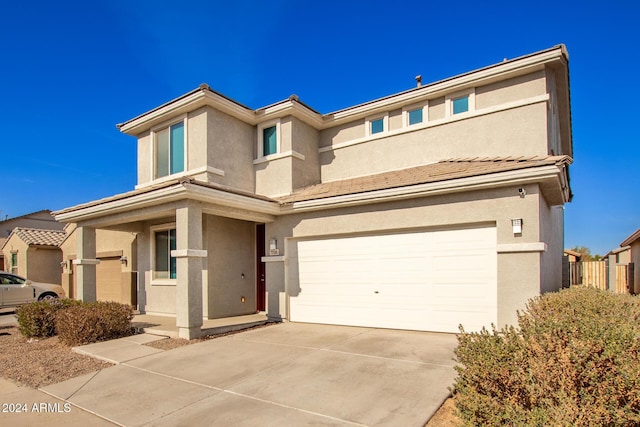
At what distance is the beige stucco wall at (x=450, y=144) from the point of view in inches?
382

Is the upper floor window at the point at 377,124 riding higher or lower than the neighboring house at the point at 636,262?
higher

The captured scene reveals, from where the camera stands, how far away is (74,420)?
4.62 m

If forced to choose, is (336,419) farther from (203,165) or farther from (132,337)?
(203,165)

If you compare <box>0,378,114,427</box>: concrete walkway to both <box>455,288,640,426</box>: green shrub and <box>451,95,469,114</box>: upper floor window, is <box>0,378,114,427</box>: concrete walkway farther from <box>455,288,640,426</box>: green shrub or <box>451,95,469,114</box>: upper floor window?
<box>451,95,469,114</box>: upper floor window

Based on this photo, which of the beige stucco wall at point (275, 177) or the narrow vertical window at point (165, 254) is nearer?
the beige stucco wall at point (275, 177)

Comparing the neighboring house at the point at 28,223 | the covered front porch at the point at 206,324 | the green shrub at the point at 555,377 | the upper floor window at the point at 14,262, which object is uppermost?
the neighboring house at the point at 28,223

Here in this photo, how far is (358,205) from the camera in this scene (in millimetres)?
9711

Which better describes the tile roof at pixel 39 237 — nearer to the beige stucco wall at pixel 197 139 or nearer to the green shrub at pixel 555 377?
the beige stucco wall at pixel 197 139

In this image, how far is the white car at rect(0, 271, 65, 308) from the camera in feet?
51.0

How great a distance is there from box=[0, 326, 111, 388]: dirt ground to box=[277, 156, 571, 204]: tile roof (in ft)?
19.2

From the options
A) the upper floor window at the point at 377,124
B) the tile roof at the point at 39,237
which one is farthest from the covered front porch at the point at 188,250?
the tile roof at the point at 39,237

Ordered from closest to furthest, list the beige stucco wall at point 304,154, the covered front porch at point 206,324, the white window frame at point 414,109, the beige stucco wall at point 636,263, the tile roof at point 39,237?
the covered front porch at point 206,324 < the white window frame at point 414,109 < the beige stucco wall at point 304,154 < the beige stucco wall at point 636,263 < the tile roof at point 39,237

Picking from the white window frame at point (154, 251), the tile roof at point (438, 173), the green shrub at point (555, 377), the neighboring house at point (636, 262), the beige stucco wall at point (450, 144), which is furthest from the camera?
the neighboring house at point (636, 262)

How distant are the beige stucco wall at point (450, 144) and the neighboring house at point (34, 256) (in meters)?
15.9
